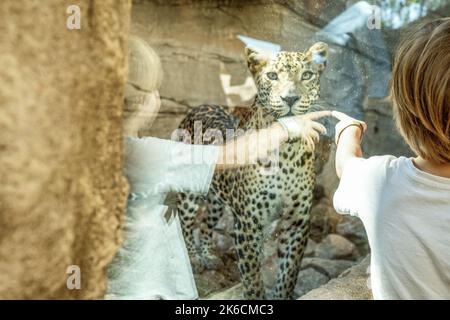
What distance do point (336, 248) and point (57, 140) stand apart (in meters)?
1.01

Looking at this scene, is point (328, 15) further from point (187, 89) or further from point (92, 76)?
point (92, 76)

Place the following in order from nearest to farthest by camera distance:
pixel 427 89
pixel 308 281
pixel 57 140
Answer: pixel 427 89 < pixel 57 140 < pixel 308 281

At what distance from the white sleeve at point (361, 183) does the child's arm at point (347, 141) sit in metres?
0.05

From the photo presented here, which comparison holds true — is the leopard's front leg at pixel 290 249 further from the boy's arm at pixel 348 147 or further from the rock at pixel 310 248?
the boy's arm at pixel 348 147

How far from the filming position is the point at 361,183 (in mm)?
1377

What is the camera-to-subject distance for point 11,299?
1.48 m

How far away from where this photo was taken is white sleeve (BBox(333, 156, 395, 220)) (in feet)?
4.42

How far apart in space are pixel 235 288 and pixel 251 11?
2.72 ft

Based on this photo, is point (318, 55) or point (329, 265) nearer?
point (318, 55)

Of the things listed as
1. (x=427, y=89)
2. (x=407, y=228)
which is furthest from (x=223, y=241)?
(x=427, y=89)

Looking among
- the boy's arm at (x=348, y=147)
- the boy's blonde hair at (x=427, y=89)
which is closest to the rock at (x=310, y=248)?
the boy's arm at (x=348, y=147)

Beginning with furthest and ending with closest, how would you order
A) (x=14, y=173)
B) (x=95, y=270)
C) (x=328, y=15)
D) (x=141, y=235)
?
(x=328, y=15) < (x=141, y=235) < (x=95, y=270) < (x=14, y=173)

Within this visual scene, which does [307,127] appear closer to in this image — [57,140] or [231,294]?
[231,294]
